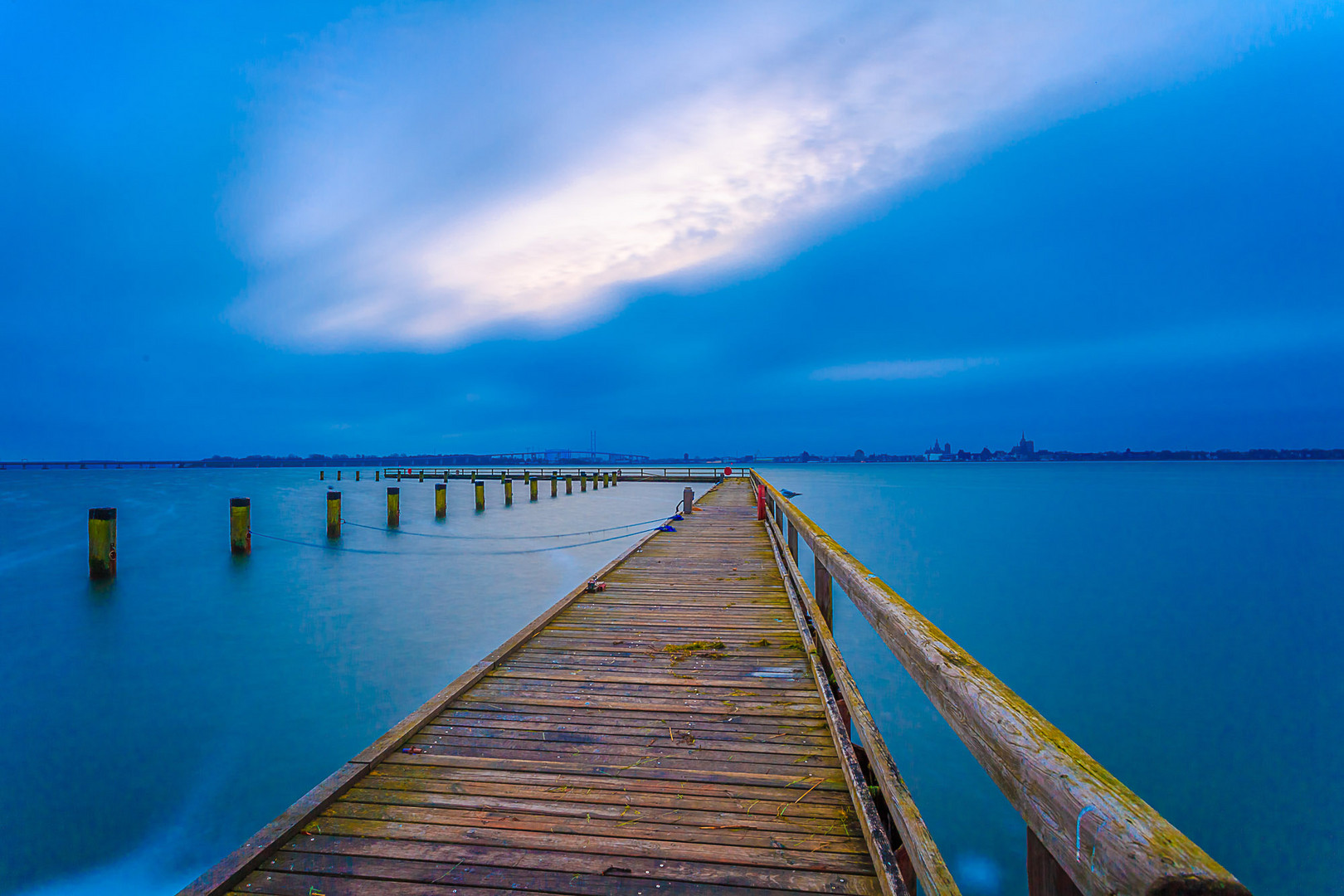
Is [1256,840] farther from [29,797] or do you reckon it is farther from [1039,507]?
[1039,507]

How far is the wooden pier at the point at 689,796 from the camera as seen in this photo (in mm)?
1332

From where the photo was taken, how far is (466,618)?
32.4ft

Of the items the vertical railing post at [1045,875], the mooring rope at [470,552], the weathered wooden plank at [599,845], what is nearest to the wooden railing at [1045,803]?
the vertical railing post at [1045,875]

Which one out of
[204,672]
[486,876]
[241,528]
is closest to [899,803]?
[486,876]

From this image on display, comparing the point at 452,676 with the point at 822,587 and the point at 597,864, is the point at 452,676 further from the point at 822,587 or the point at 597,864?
the point at 597,864

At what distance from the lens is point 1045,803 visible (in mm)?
1278

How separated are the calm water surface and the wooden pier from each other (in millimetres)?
2335

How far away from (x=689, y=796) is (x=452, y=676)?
5.30m

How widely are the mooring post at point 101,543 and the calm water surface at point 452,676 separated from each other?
369 mm

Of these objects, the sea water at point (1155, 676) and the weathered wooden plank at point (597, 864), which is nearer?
the weathered wooden plank at point (597, 864)

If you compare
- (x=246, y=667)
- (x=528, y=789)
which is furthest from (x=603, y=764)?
(x=246, y=667)

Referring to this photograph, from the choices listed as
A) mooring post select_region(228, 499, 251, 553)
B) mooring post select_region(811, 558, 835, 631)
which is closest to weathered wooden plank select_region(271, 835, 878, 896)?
mooring post select_region(811, 558, 835, 631)

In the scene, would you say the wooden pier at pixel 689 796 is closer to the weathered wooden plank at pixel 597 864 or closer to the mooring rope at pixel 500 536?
the weathered wooden plank at pixel 597 864

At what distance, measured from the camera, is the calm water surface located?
4973mm
